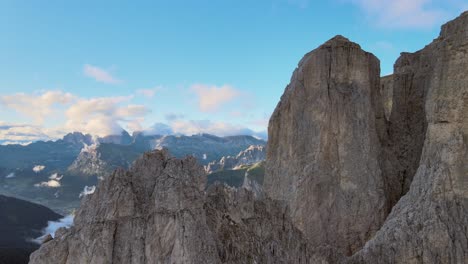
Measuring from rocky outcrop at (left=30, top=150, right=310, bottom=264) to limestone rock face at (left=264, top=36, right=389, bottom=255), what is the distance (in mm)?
19434

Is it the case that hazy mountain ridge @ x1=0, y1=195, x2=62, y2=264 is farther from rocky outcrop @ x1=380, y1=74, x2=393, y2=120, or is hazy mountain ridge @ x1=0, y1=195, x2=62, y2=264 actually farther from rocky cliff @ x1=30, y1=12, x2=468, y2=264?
rocky outcrop @ x1=380, y1=74, x2=393, y2=120

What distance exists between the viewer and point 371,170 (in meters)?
44.2

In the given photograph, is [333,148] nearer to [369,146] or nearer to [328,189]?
[369,146]

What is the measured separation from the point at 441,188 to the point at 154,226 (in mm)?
24747

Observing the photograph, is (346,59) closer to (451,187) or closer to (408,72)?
(408,72)

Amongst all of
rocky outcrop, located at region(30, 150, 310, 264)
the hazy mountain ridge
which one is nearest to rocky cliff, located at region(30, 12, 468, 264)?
rocky outcrop, located at region(30, 150, 310, 264)

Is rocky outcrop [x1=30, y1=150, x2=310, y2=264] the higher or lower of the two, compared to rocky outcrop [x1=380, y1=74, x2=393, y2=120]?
lower

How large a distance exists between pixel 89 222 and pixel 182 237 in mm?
4930

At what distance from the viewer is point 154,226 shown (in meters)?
21.3

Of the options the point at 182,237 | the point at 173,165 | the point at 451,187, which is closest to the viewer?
the point at 182,237

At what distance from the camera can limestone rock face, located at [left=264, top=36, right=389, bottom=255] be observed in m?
43.6

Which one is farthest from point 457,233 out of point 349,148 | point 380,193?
point 349,148

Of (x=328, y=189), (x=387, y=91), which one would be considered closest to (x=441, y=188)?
(x=328, y=189)

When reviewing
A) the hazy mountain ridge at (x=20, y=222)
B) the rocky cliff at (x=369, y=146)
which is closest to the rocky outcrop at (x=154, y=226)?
the rocky cliff at (x=369, y=146)
